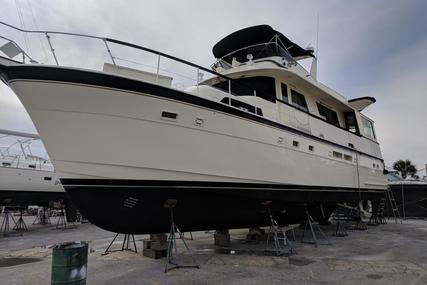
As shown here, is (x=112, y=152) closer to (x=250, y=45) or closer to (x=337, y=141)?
(x=250, y=45)

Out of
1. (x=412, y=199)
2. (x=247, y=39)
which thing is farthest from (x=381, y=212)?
(x=247, y=39)

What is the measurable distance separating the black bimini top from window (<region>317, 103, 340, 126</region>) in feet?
6.94

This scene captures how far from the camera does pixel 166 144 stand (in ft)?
16.4

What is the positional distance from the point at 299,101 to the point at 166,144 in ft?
15.9

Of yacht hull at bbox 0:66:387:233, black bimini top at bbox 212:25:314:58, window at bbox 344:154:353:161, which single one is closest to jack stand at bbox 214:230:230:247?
yacht hull at bbox 0:66:387:233

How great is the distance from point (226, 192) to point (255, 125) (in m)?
Answer: 1.43

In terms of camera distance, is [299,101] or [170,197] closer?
[170,197]

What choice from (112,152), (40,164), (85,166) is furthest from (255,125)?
(40,164)

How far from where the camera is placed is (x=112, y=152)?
4.75 metres

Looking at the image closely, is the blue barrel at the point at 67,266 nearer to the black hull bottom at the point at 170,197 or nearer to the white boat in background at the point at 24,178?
the black hull bottom at the point at 170,197

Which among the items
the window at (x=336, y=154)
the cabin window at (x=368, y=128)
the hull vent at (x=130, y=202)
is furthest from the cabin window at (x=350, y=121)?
the hull vent at (x=130, y=202)

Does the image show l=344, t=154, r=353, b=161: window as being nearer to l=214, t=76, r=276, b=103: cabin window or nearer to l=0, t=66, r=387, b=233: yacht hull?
l=214, t=76, r=276, b=103: cabin window

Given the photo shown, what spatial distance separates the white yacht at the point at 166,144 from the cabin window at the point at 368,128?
195 inches

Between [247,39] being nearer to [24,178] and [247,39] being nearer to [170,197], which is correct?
[170,197]
